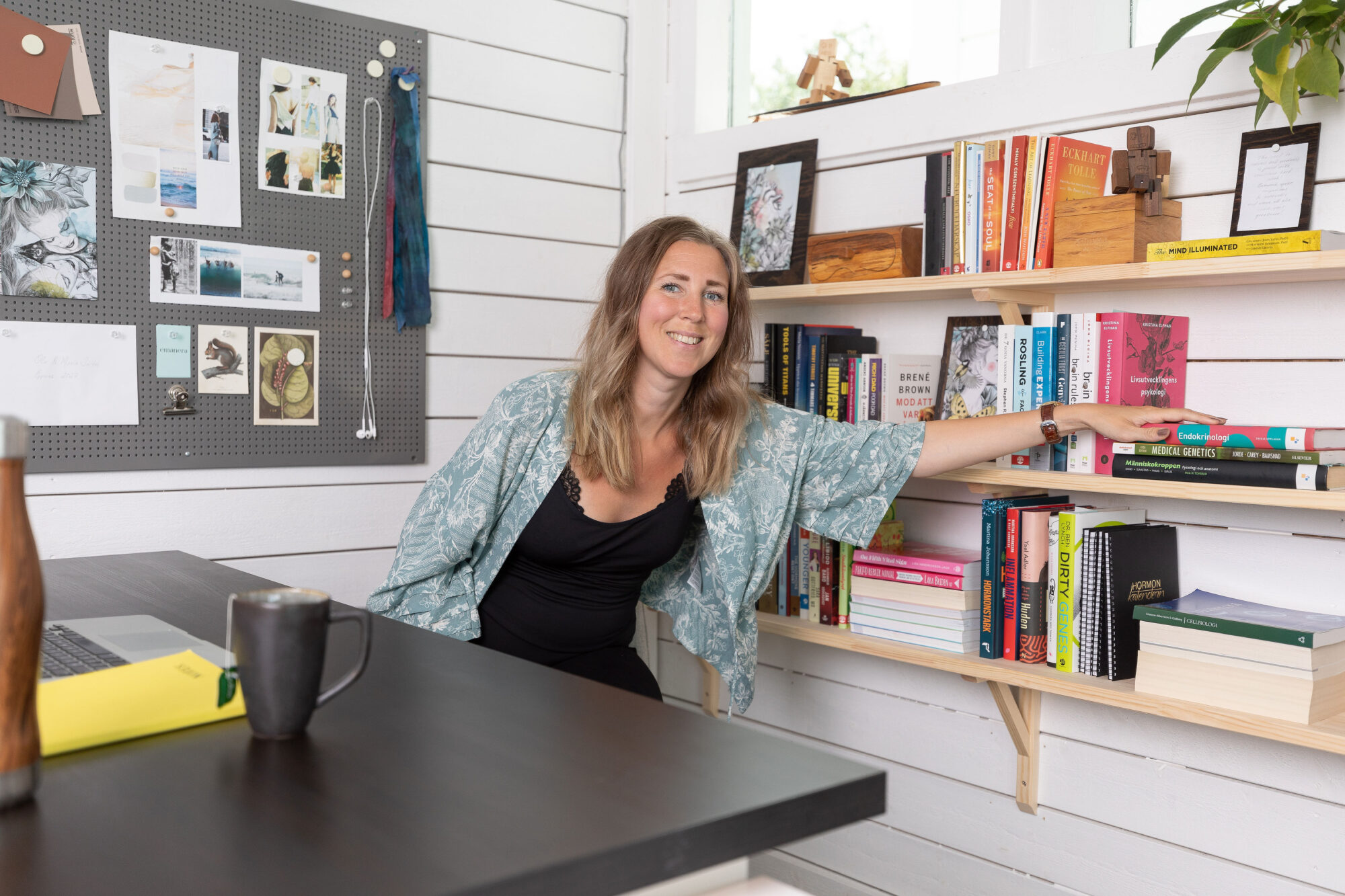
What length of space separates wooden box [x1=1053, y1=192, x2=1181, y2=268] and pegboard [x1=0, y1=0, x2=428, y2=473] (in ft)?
4.64

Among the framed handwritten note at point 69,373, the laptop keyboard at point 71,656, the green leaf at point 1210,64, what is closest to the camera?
the laptop keyboard at point 71,656

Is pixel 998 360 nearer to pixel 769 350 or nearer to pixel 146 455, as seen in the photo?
pixel 769 350

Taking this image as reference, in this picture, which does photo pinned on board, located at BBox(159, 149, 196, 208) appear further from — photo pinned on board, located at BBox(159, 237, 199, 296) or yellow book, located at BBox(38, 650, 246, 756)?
yellow book, located at BBox(38, 650, 246, 756)

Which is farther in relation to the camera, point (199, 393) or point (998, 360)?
point (199, 393)

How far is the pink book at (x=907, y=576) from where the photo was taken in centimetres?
211

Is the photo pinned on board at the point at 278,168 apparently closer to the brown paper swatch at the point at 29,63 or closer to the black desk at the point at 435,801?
the brown paper swatch at the point at 29,63

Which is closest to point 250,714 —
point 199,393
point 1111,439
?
point 1111,439

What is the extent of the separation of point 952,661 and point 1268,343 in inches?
30.2

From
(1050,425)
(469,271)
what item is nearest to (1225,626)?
(1050,425)

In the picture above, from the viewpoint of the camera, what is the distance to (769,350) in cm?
242

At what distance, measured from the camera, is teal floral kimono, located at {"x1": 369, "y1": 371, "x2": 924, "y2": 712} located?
1.94 m

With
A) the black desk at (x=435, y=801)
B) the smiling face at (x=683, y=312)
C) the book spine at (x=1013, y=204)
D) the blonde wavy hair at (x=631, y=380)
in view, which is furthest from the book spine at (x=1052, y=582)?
the black desk at (x=435, y=801)

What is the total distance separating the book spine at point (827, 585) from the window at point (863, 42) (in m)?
1.05

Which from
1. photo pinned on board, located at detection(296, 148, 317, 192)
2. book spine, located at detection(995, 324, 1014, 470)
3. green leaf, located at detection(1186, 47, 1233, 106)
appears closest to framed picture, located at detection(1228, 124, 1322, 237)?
green leaf, located at detection(1186, 47, 1233, 106)
